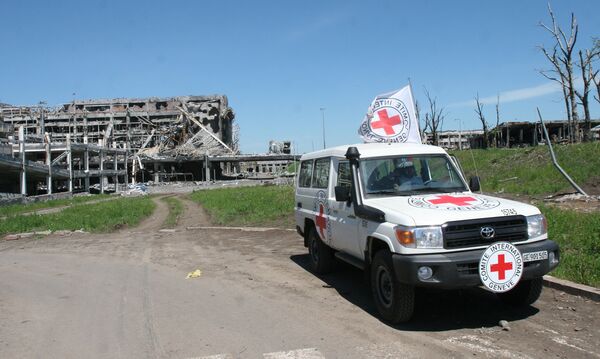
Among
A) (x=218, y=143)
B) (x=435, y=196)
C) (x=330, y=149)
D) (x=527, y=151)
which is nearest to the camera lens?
(x=435, y=196)

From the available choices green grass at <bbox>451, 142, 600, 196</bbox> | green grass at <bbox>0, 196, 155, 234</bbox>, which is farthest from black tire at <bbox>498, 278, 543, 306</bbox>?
green grass at <bbox>0, 196, 155, 234</bbox>

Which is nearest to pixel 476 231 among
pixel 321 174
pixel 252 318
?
pixel 252 318

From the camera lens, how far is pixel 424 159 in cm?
755

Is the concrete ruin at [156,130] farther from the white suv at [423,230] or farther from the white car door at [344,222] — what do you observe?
the white suv at [423,230]

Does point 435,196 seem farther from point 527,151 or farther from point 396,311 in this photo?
point 527,151

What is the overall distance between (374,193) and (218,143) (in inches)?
3853

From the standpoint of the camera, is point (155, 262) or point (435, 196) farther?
point (155, 262)

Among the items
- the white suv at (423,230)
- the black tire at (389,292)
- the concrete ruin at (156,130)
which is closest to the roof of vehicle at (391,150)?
the white suv at (423,230)

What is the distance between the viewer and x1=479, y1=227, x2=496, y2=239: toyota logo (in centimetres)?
572

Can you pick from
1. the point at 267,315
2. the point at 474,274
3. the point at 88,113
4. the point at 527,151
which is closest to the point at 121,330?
the point at 267,315

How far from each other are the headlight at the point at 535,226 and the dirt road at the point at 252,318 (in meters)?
1.03

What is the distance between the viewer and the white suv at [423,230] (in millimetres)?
5652

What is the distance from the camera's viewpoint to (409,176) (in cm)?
729

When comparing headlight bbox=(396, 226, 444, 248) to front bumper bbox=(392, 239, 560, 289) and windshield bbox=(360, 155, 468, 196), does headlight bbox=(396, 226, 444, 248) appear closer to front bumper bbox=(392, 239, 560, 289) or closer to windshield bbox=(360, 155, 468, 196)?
front bumper bbox=(392, 239, 560, 289)
